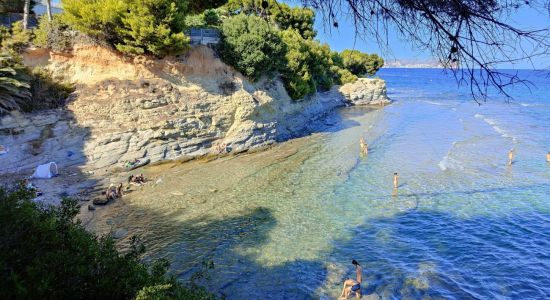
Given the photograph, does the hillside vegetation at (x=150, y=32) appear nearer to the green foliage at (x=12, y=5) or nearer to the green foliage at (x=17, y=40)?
the green foliage at (x=17, y=40)

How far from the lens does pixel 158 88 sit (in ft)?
85.6

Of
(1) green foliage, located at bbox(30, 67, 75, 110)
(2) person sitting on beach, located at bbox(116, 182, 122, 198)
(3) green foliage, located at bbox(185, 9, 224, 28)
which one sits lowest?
(2) person sitting on beach, located at bbox(116, 182, 122, 198)

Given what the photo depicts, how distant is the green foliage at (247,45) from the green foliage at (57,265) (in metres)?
23.7

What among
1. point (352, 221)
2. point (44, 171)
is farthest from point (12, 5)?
point (352, 221)

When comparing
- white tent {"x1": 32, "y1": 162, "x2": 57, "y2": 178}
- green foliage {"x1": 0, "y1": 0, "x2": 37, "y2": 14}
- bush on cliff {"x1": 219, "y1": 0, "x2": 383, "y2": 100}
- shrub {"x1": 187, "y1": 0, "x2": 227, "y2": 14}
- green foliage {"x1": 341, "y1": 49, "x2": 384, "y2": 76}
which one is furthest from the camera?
green foliage {"x1": 341, "y1": 49, "x2": 384, "y2": 76}

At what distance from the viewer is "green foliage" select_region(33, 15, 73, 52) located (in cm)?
2453

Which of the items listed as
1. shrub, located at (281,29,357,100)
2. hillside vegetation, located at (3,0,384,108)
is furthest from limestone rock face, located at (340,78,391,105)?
hillside vegetation, located at (3,0,384,108)

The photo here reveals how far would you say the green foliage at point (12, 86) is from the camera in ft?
69.5

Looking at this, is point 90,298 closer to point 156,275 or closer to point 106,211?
point 156,275

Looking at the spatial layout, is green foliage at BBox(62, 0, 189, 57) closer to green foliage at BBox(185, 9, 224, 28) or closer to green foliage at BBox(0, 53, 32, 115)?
green foliage at BBox(0, 53, 32, 115)

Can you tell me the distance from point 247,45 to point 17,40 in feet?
49.2

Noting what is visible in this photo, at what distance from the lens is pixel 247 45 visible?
29391 mm

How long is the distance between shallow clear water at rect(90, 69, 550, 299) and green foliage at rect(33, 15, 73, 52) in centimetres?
1091

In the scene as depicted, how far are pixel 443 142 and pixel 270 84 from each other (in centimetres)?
1628
